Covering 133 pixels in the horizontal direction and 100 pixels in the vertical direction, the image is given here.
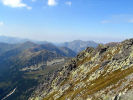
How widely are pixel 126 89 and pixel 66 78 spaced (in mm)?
91382

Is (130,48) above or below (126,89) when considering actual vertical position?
above

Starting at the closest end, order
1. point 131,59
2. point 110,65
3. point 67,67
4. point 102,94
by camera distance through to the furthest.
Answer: point 102,94 → point 131,59 → point 110,65 → point 67,67

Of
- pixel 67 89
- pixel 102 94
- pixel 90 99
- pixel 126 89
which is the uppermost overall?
pixel 126 89

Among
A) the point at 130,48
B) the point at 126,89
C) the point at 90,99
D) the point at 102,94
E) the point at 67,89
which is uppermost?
the point at 130,48

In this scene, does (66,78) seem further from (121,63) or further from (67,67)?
(121,63)

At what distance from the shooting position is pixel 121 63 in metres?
84.8

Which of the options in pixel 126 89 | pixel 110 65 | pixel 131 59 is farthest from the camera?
pixel 110 65

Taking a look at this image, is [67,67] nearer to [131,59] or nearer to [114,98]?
[131,59]

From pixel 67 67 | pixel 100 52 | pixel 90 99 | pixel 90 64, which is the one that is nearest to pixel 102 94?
pixel 90 99

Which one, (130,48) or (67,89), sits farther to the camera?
(67,89)

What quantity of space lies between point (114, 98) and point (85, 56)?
106686mm

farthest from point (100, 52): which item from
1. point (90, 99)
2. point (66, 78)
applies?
point (90, 99)

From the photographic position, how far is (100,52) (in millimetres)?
127000

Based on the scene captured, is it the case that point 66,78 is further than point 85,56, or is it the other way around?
point 85,56
